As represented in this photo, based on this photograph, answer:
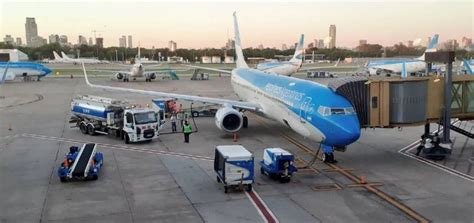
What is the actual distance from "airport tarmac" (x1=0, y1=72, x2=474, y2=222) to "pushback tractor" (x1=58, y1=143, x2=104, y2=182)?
0.36 meters

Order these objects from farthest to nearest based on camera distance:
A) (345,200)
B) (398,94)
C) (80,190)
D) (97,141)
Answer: (97,141) < (398,94) < (80,190) < (345,200)

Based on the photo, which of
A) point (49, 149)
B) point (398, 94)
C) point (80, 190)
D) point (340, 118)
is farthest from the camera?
point (49, 149)

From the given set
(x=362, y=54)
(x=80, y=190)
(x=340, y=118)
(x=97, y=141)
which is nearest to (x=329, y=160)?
(x=340, y=118)

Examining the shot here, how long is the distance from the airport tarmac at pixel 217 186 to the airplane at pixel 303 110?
1.47 metres

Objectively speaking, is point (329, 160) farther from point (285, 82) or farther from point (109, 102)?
point (109, 102)

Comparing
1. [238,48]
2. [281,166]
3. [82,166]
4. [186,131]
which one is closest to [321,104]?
[281,166]

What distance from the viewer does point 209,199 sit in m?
16.6

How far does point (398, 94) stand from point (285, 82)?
25.5 ft

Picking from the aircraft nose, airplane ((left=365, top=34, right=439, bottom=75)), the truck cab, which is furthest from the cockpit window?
airplane ((left=365, top=34, right=439, bottom=75))

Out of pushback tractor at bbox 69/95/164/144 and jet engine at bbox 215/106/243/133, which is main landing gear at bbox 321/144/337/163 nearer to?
jet engine at bbox 215/106/243/133

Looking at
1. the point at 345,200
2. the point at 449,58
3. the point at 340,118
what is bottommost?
the point at 345,200

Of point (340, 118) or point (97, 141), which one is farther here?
point (97, 141)

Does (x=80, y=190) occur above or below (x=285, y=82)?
below

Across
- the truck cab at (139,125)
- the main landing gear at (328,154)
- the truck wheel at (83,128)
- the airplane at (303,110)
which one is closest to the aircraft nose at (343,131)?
the airplane at (303,110)
